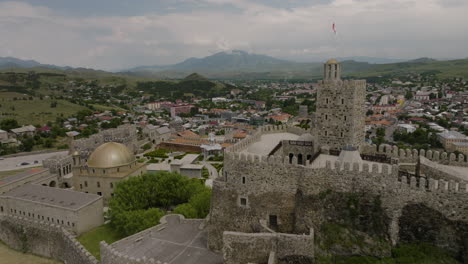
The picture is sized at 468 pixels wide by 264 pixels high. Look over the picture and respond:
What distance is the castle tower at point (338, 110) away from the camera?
85.0ft

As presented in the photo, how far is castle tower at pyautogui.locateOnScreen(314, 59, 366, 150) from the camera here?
25.9 m

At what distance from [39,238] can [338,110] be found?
1367 inches

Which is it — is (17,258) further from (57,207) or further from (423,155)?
(423,155)

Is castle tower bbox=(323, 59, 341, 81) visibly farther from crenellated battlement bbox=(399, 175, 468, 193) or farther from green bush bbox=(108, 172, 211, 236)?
green bush bbox=(108, 172, 211, 236)

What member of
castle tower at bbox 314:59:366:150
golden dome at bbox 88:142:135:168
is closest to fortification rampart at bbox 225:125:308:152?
castle tower at bbox 314:59:366:150

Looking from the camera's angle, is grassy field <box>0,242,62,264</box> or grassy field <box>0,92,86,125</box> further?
grassy field <box>0,92,86,125</box>

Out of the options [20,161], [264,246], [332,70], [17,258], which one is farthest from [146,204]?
[20,161]

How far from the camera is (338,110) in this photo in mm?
26438

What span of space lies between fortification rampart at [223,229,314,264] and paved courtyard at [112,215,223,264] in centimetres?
364

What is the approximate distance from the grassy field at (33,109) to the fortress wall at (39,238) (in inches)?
3735

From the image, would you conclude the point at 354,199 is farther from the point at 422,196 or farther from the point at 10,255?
the point at 10,255

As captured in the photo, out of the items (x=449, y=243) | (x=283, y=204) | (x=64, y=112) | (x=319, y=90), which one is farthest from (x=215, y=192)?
(x=64, y=112)

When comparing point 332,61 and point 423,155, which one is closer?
point 423,155

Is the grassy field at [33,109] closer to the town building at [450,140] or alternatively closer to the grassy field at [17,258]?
the grassy field at [17,258]
